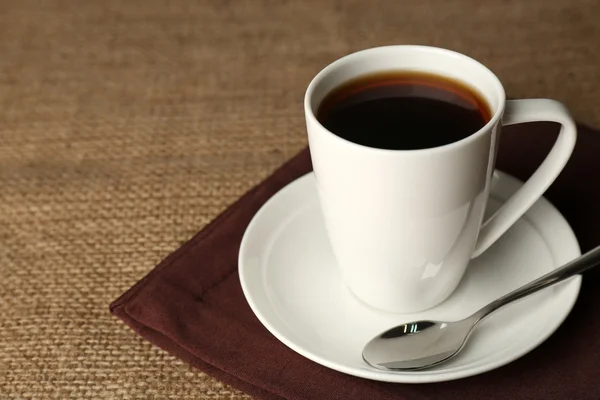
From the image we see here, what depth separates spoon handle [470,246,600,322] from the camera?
574 millimetres

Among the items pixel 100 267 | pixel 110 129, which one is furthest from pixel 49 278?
pixel 110 129

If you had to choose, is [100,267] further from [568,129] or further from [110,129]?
[568,129]

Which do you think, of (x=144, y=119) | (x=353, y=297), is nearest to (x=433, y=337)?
(x=353, y=297)

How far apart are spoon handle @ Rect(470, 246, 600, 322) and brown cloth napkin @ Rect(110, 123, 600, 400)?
4cm

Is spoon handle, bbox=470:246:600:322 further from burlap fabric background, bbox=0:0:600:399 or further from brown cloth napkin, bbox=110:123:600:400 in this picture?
burlap fabric background, bbox=0:0:600:399

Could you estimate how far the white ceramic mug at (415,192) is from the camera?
20.4 inches

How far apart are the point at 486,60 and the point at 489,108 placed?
471mm

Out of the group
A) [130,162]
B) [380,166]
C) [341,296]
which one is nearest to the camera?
[380,166]

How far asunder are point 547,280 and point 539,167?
94mm

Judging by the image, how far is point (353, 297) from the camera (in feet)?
2.10

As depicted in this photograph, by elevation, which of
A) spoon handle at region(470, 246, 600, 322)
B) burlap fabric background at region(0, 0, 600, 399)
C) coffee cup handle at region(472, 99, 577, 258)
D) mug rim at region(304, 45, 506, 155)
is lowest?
burlap fabric background at region(0, 0, 600, 399)

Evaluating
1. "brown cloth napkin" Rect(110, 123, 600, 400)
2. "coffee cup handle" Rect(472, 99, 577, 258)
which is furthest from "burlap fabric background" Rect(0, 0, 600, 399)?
"coffee cup handle" Rect(472, 99, 577, 258)

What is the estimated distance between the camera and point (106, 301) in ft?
2.24

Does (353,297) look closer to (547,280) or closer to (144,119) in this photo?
(547,280)
